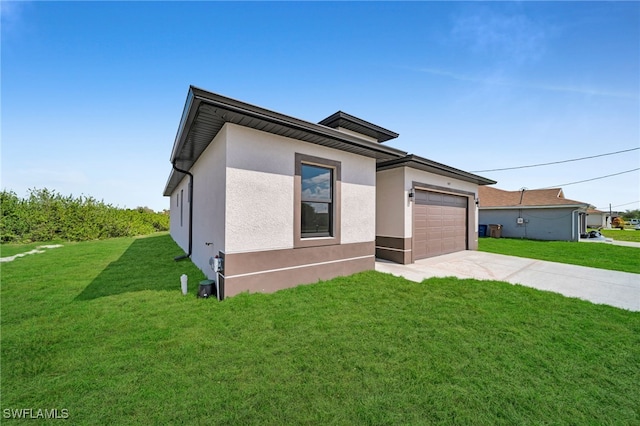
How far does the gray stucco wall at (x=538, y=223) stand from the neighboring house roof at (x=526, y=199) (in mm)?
501

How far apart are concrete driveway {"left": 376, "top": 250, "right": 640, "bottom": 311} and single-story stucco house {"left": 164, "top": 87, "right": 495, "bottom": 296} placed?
3.17ft

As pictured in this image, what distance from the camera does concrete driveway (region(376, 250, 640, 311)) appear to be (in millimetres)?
4672

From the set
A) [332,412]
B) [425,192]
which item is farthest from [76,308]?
[425,192]

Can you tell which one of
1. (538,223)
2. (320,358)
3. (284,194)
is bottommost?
(320,358)

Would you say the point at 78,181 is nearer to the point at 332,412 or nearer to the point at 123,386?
the point at 123,386

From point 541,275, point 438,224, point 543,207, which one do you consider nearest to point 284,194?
point 438,224

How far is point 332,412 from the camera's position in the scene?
1.84 metres

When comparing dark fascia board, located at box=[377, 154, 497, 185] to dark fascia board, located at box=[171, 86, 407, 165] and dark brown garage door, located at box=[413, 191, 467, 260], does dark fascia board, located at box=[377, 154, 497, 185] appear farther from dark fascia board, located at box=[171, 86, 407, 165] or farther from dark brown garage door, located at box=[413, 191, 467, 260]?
dark fascia board, located at box=[171, 86, 407, 165]

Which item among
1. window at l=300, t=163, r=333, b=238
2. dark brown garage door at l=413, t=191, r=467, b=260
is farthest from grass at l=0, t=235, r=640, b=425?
dark brown garage door at l=413, t=191, r=467, b=260

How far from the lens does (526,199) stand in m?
16.9

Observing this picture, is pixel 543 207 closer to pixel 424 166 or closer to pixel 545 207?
pixel 545 207

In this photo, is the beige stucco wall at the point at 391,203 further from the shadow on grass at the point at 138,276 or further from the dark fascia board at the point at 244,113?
the shadow on grass at the point at 138,276

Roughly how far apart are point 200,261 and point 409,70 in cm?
860

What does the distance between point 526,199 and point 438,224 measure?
13247 mm
